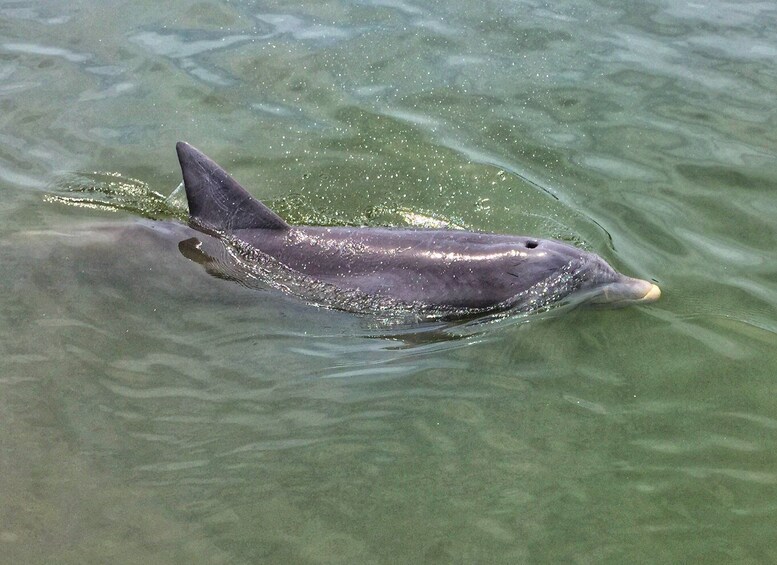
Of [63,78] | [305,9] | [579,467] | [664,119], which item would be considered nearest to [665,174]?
[664,119]

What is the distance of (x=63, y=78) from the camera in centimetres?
1072

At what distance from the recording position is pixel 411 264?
706 centimetres

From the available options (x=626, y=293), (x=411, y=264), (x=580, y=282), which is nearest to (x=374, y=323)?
(x=411, y=264)

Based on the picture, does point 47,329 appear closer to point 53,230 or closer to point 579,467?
point 53,230

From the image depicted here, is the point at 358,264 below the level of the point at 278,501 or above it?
above

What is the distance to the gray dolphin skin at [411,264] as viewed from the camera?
6980mm

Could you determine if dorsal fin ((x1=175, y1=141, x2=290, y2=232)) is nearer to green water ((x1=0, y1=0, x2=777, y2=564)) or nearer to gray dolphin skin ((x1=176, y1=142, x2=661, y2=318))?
gray dolphin skin ((x1=176, y1=142, x2=661, y2=318))

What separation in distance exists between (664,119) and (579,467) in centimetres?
557

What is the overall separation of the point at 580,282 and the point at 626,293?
0.40 m

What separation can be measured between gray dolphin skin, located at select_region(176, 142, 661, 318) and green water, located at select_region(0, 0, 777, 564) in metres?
0.21

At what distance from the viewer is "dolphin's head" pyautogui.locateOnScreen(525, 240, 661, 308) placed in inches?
277

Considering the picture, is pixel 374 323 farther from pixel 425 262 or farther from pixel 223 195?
pixel 223 195

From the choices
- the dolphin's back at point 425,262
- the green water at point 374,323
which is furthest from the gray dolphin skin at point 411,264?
the green water at point 374,323

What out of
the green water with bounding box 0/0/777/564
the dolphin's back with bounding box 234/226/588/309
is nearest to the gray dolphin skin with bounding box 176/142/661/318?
the dolphin's back with bounding box 234/226/588/309
